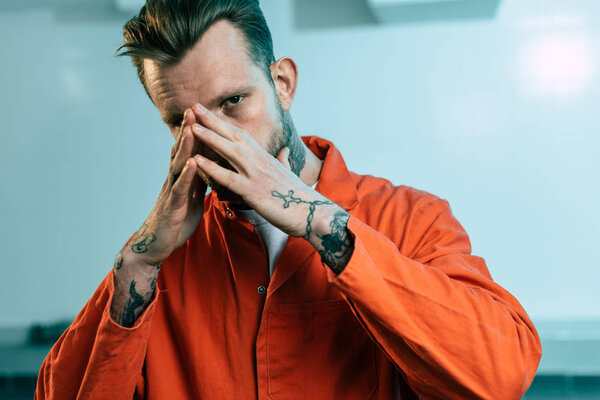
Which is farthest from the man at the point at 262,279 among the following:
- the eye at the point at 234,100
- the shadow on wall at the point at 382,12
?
the shadow on wall at the point at 382,12

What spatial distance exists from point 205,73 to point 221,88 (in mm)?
41

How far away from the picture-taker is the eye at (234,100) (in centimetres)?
116

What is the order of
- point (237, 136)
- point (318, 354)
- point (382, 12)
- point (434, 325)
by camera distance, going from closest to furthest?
point (434, 325) → point (237, 136) → point (318, 354) → point (382, 12)

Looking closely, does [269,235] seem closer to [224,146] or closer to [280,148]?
[280,148]

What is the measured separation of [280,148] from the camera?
1244 millimetres

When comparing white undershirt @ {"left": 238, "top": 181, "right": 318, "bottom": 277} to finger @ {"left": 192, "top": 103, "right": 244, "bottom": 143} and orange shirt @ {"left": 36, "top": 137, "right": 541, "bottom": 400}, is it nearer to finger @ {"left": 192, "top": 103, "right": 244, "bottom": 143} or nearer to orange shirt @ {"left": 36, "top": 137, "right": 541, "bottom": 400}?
orange shirt @ {"left": 36, "top": 137, "right": 541, "bottom": 400}

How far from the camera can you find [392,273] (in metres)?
0.89

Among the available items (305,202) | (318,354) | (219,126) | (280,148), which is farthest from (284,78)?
(318,354)

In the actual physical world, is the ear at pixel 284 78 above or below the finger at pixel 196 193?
above

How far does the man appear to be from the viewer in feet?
2.90

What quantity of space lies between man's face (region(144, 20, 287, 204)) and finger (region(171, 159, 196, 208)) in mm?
72

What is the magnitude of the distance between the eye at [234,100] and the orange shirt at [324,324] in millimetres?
211

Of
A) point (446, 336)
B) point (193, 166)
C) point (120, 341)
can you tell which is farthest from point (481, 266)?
point (120, 341)

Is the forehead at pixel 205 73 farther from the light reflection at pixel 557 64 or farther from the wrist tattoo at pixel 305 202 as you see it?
the light reflection at pixel 557 64
